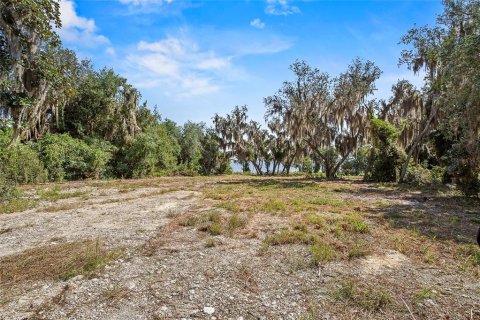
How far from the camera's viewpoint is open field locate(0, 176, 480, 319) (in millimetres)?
3510

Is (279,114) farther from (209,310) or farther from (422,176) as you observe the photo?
(209,310)

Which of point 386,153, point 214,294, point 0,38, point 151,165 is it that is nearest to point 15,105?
point 0,38

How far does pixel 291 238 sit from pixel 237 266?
163 centimetres

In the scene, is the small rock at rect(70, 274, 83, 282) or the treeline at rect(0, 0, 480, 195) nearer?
the small rock at rect(70, 274, 83, 282)

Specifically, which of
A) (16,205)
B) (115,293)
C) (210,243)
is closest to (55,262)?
(115,293)

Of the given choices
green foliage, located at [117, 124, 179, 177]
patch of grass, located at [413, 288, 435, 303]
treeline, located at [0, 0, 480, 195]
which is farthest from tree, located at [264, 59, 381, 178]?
patch of grass, located at [413, 288, 435, 303]

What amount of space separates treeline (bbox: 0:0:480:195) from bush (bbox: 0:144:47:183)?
0.18 feet

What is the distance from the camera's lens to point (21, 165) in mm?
15641

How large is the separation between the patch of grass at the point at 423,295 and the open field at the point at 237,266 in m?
0.02

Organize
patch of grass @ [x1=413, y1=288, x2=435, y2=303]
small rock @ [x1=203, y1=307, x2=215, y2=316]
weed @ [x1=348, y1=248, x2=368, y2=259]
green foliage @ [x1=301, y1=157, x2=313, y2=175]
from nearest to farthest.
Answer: small rock @ [x1=203, y1=307, x2=215, y2=316] → patch of grass @ [x1=413, y1=288, x2=435, y2=303] → weed @ [x1=348, y1=248, x2=368, y2=259] → green foliage @ [x1=301, y1=157, x2=313, y2=175]

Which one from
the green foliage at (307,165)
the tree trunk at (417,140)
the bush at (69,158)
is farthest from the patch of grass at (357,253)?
the green foliage at (307,165)

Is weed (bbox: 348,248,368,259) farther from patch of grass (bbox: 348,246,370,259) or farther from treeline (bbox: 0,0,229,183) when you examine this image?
treeline (bbox: 0,0,229,183)

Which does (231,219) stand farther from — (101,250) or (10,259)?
(10,259)

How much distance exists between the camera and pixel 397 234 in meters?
6.57
